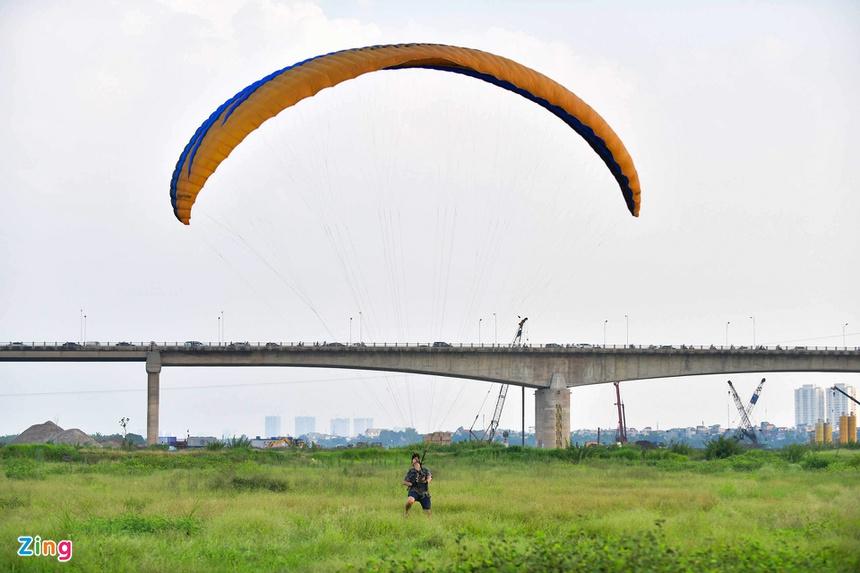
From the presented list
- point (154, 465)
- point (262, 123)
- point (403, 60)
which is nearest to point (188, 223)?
point (262, 123)

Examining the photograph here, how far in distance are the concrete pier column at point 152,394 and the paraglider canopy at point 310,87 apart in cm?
6353

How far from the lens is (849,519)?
841 inches

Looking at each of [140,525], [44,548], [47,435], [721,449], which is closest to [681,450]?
[721,449]

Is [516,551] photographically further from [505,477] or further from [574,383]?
[574,383]

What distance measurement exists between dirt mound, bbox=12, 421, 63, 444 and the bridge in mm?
28754

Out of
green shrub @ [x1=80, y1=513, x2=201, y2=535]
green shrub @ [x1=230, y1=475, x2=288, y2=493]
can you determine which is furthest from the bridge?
green shrub @ [x1=80, y1=513, x2=201, y2=535]

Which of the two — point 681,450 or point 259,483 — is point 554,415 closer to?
point 681,450

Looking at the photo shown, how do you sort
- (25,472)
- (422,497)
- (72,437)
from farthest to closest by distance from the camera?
1. (72,437)
2. (25,472)
3. (422,497)

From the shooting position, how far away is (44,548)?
17484 mm

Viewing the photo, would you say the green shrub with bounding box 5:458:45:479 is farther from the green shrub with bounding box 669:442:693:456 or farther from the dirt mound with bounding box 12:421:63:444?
the dirt mound with bounding box 12:421:63:444

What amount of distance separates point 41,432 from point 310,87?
334ft

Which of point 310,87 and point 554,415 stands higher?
point 310,87

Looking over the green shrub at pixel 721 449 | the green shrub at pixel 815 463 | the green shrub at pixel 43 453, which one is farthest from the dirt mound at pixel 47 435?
the green shrub at pixel 815 463

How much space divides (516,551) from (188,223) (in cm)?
1145
